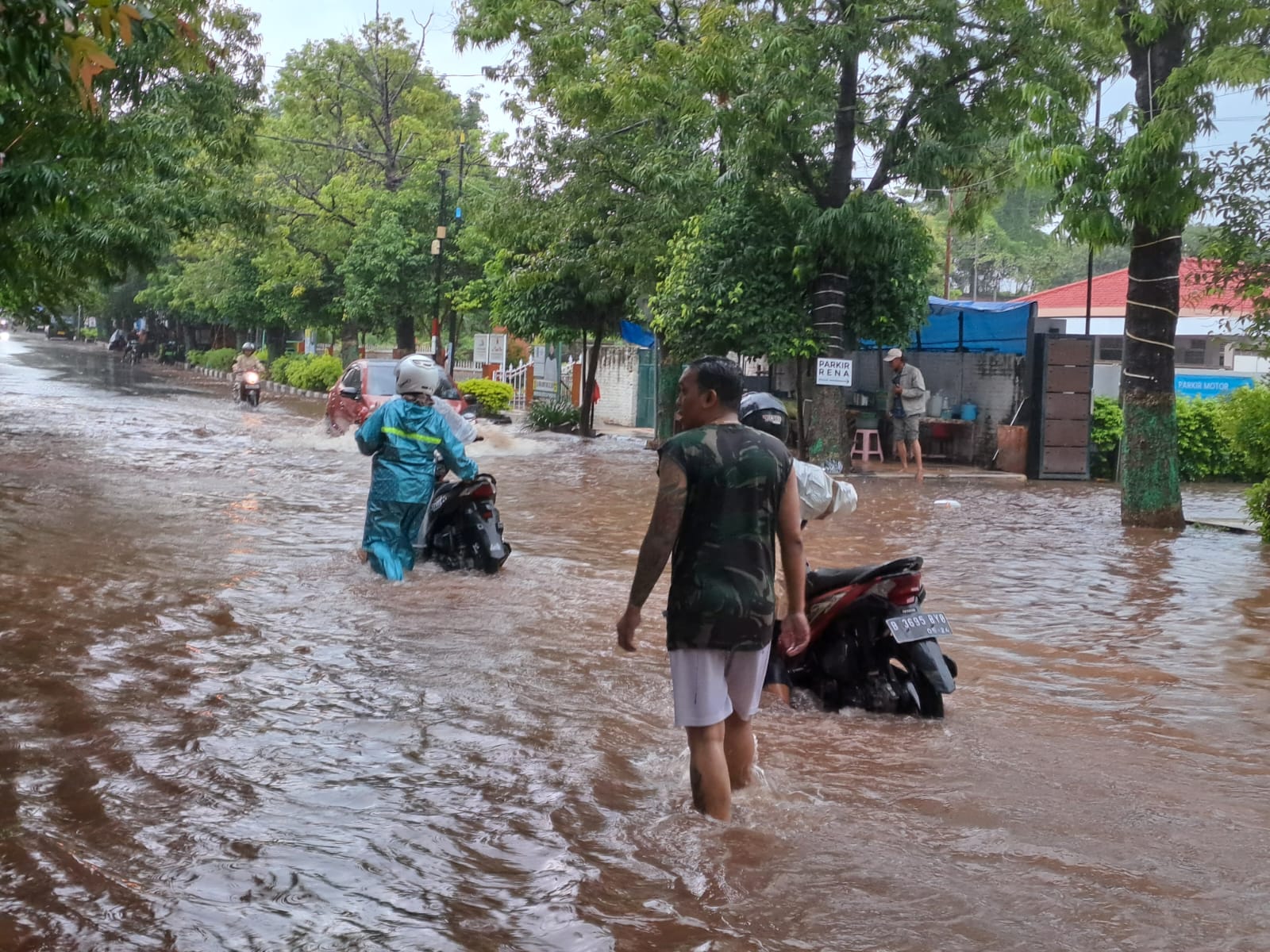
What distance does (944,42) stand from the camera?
17391 millimetres

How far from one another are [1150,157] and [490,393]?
22.1 metres

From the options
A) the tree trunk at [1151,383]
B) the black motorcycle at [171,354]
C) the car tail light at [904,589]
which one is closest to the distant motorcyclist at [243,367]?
the tree trunk at [1151,383]

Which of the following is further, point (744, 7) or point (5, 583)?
point (744, 7)

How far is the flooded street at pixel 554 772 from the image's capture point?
4137 mm

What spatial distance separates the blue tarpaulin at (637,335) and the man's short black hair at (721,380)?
23251mm

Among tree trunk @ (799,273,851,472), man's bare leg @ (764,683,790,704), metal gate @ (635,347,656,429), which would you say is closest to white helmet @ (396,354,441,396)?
man's bare leg @ (764,683,790,704)

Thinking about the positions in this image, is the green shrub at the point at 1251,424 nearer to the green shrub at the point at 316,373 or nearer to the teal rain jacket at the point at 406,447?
the teal rain jacket at the point at 406,447

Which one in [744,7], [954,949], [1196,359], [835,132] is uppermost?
[744,7]

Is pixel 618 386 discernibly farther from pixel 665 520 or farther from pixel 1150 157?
pixel 665 520

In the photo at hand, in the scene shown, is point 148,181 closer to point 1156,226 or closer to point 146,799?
point 1156,226

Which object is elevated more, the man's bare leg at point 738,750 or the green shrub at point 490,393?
the green shrub at point 490,393

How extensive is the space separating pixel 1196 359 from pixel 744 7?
A: 24092 mm

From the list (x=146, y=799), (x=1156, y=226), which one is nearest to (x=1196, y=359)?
(x=1156, y=226)

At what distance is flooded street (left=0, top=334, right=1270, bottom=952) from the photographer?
163 inches
